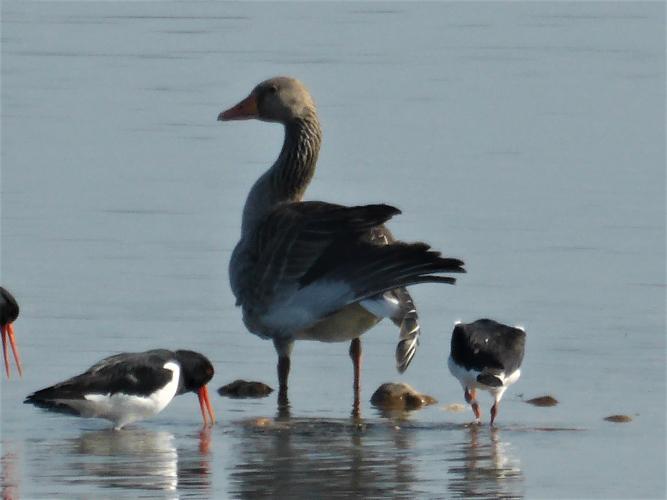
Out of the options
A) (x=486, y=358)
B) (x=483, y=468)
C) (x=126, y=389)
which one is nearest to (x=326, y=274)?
(x=486, y=358)

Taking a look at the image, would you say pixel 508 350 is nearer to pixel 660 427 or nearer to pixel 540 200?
pixel 660 427

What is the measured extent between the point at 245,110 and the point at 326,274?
299cm

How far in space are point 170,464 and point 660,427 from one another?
3.30m

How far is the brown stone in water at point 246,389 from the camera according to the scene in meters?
13.3

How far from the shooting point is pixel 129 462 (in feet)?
36.5

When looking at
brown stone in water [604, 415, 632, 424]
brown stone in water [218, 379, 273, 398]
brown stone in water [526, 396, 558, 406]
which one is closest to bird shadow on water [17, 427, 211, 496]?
brown stone in water [218, 379, 273, 398]

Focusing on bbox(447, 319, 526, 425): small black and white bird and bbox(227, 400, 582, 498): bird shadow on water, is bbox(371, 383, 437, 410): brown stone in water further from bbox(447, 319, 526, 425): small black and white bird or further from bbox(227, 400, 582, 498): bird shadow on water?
bbox(447, 319, 526, 425): small black and white bird

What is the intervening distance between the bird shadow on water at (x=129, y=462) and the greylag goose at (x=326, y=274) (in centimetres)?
131

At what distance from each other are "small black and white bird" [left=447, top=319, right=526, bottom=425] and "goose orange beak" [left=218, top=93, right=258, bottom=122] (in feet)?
11.7

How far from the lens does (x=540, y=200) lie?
747 inches

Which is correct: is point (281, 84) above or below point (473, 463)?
above

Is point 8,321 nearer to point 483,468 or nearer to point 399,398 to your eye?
point 399,398

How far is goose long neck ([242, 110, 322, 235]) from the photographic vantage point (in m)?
14.6

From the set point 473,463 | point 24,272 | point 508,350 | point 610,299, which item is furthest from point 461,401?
point 24,272
